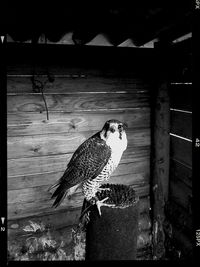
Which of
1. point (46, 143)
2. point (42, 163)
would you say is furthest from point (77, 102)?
point (42, 163)

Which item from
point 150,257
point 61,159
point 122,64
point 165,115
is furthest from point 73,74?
point 150,257

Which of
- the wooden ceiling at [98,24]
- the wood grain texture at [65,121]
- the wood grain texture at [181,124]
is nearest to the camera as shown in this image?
the wooden ceiling at [98,24]

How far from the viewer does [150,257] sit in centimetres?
230

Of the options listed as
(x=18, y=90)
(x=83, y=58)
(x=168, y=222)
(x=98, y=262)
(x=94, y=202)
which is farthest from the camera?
(x=168, y=222)

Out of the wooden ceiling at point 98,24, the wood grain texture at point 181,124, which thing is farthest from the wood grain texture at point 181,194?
the wooden ceiling at point 98,24

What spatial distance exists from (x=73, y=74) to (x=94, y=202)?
0.77m

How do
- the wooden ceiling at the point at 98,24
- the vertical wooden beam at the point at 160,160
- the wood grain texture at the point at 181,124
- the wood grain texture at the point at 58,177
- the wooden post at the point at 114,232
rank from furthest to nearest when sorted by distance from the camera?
the vertical wooden beam at the point at 160,160, the wood grain texture at the point at 181,124, the wood grain texture at the point at 58,177, the wooden post at the point at 114,232, the wooden ceiling at the point at 98,24

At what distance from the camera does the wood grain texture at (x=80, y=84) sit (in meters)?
1.72

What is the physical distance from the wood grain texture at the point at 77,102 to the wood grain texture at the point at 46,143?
6.1 inches

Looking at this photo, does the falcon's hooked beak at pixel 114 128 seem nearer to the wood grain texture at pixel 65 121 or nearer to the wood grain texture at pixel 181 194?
the wood grain texture at pixel 65 121

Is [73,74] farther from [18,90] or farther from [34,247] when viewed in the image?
[34,247]

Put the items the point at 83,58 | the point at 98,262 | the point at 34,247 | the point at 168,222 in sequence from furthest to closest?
the point at 168,222
the point at 34,247
the point at 83,58
the point at 98,262

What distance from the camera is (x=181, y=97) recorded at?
2.03m

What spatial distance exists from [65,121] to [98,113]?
8.1 inches
